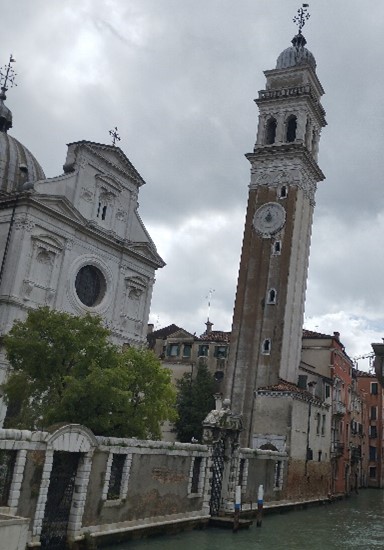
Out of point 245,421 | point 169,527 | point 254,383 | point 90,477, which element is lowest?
point 169,527

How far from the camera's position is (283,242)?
41.1 m

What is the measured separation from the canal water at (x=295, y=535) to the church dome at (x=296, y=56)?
31.3 meters

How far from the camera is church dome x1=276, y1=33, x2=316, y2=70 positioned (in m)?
46.4

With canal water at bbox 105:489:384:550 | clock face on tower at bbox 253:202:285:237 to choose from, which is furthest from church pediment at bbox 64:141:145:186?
canal water at bbox 105:489:384:550

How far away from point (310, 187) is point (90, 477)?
106ft

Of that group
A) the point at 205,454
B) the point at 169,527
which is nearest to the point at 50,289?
the point at 205,454

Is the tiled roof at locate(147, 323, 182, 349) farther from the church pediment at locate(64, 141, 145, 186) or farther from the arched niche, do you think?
the arched niche

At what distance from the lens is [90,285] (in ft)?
109

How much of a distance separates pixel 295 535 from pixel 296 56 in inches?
1401

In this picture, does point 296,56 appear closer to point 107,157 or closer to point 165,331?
point 107,157

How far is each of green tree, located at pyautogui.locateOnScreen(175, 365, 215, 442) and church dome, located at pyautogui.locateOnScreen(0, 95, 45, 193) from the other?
17287 mm

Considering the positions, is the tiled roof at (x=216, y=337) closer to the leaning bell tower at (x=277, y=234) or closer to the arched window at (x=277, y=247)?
the leaning bell tower at (x=277, y=234)

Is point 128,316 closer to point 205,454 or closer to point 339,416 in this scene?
point 205,454

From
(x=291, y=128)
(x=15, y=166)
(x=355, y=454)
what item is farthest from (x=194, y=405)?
(x=291, y=128)
